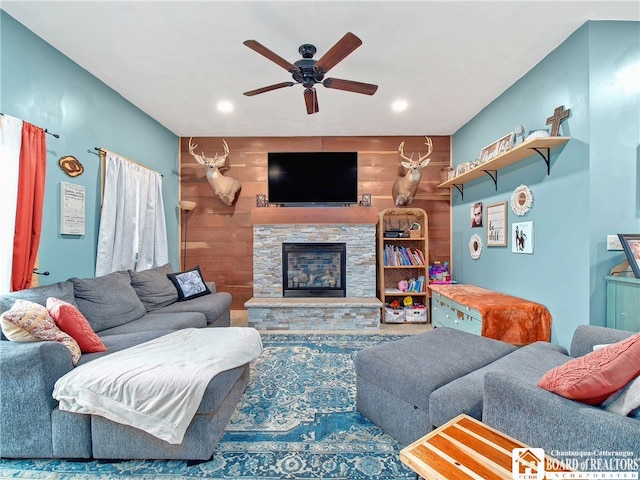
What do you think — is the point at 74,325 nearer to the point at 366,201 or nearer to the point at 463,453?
the point at 463,453

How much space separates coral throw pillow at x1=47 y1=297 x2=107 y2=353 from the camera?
166cm

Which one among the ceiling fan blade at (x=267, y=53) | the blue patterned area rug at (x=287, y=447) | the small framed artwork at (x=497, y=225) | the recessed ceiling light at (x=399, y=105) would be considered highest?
the recessed ceiling light at (x=399, y=105)

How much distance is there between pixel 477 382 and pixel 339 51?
2.17 m

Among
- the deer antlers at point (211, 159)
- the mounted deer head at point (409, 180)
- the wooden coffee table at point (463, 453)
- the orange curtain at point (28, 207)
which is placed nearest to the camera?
the wooden coffee table at point (463, 453)

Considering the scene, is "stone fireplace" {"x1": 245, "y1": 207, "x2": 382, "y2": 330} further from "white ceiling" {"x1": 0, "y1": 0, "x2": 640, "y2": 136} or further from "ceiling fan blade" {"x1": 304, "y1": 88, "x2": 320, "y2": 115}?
"ceiling fan blade" {"x1": 304, "y1": 88, "x2": 320, "y2": 115}

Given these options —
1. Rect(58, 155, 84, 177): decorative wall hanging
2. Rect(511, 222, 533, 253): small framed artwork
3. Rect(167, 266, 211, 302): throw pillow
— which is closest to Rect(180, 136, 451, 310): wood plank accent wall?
Rect(167, 266, 211, 302): throw pillow

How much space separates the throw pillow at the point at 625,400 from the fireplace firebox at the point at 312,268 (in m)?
2.93

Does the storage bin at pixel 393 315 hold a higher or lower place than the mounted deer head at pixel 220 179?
lower

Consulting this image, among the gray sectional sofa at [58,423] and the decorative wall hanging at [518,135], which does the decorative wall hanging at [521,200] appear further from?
the gray sectional sofa at [58,423]

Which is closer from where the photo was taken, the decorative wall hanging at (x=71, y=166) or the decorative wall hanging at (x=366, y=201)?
the decorative wall hanging at (x=71, y=166)

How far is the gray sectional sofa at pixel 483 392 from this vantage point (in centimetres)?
92

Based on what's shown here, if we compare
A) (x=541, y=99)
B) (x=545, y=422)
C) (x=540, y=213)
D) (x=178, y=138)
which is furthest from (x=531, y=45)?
(x=178, y=138)

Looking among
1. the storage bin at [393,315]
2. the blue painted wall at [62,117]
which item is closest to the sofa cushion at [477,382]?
the storage bin at [393,315]

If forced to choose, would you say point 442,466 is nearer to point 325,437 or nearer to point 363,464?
point 363,464
